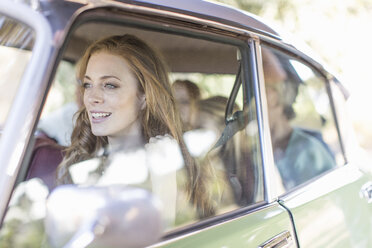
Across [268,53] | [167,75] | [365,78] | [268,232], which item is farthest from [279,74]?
[365,78]

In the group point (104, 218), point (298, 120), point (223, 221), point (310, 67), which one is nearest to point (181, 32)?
point (223, 221)

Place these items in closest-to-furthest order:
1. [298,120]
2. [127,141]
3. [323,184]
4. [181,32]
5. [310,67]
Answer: [181,32] < [127,141] < [323,184] < [310,67] < [298,120]

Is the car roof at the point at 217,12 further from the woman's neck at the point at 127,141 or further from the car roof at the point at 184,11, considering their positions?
the woman's neck at the point at 127,141

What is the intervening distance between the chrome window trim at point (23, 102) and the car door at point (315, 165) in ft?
3.50

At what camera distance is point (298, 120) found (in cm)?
278

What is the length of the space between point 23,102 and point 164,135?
783mm

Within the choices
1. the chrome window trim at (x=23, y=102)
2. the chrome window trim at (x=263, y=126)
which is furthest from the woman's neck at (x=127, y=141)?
the chrome window trim at (x=23, y=102)

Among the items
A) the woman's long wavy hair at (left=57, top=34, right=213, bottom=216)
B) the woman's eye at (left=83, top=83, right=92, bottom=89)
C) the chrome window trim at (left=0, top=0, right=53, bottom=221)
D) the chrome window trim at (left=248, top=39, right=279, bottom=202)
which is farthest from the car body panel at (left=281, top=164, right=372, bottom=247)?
the chrome window trim at (left=0, top=0, right=53, bottom=221)

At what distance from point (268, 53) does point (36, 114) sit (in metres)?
1.16

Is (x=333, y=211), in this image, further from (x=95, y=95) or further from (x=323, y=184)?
(x=95, y=95)

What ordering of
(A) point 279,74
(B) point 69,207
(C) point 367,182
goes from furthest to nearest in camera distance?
(C) point 367,182 → (A) point 279,74 → (B) point 69,207

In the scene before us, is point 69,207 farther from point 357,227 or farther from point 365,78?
point 365,78

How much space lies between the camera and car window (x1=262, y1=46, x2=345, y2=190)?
214cm

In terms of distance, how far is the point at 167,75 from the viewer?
6.95 ft
